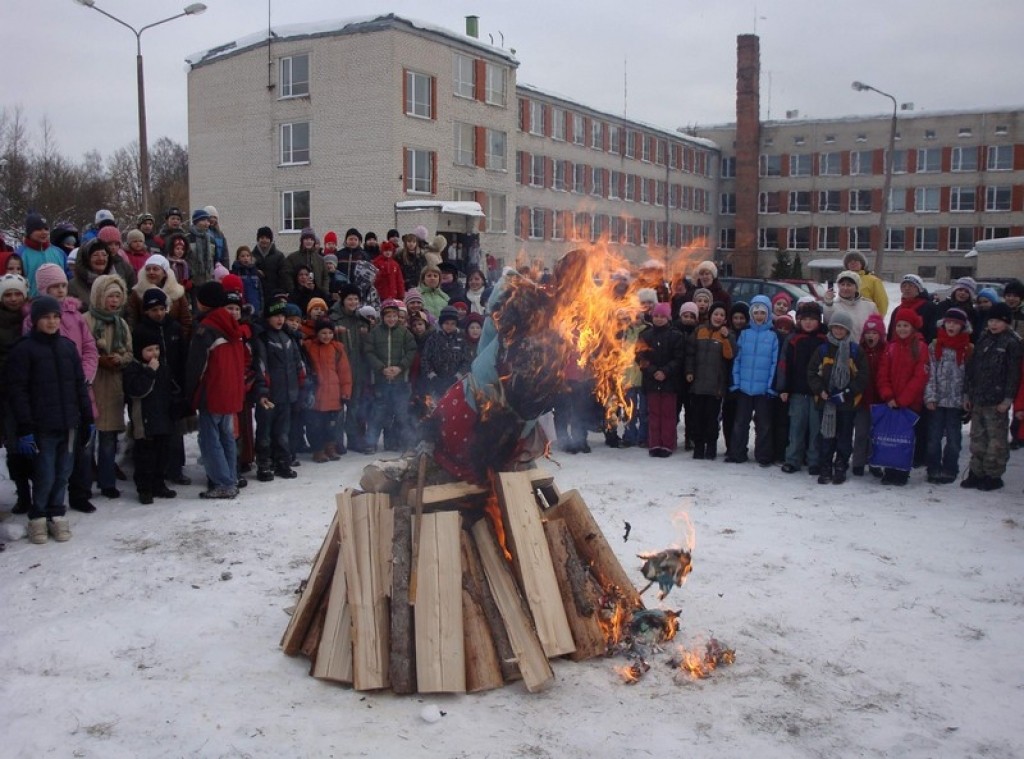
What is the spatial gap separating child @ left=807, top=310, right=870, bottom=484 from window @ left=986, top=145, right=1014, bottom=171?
59.5 meters

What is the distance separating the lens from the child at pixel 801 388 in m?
10.1

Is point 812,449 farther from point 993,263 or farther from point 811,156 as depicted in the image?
point 811,156

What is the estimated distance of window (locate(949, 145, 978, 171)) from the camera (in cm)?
5991

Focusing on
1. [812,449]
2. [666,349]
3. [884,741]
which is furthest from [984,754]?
[666,349]

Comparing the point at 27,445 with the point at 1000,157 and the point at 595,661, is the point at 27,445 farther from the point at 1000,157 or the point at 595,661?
the point at 1000,157

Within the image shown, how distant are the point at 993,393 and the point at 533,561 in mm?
6650

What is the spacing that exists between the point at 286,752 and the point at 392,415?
6957mm

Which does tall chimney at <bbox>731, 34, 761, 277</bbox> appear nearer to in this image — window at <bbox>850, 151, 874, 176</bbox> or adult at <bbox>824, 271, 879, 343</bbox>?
window at <bbox>850, 151, 874, 176</bbox>

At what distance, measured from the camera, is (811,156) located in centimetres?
6319

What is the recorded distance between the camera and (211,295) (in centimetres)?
870

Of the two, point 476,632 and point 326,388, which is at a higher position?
point 326,388

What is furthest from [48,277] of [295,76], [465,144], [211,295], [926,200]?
[926,200]

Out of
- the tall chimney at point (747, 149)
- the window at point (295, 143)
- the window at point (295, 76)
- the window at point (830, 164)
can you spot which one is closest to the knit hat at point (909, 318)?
the window at point (295, 143)

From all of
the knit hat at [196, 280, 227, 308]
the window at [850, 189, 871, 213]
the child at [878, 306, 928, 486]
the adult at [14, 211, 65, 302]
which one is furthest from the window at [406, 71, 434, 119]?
the window at [850, 189, 871, 213]
